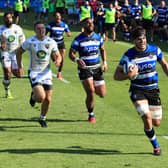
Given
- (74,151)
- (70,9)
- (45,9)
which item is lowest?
(45,9)

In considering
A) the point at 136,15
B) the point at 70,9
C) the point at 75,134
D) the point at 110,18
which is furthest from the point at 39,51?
the point at 70,9

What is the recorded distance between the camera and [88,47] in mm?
13430

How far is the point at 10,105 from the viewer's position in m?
15.5

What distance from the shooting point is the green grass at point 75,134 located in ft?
33.0

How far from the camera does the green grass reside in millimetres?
10055

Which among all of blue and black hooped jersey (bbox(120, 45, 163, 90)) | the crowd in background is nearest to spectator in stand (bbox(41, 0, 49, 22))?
the crowd in background

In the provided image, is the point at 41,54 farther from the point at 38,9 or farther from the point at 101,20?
the point at 38,9

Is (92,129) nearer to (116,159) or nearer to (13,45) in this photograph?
(116,159)

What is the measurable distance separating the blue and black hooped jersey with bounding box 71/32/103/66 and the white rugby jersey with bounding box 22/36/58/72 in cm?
78

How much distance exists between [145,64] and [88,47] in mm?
3201

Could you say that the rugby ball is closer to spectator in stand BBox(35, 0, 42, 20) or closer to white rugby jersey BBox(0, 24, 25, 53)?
white rugby jersey BBox(0, 24, 25, 53)

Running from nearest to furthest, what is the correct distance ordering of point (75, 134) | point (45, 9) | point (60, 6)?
point (75, 134), point (60, 6), point (45, 9)

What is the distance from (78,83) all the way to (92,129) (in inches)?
259

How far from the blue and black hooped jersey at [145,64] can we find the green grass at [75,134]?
1168 millimetres
